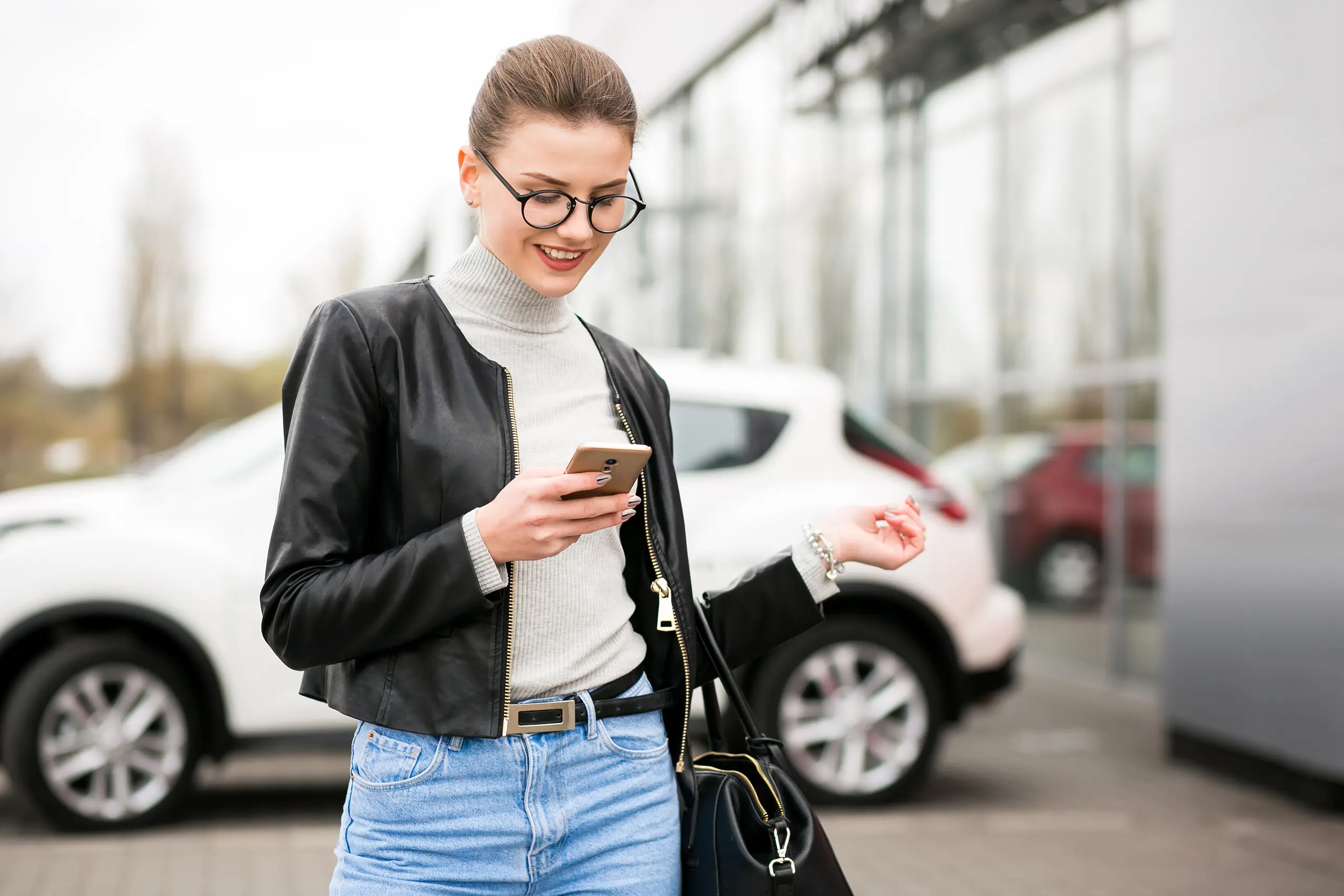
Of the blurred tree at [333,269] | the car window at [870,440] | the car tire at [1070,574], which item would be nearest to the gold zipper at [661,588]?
the car window at [870,440]

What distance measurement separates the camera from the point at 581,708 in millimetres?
1770

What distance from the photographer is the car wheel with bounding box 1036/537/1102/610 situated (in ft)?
35.6

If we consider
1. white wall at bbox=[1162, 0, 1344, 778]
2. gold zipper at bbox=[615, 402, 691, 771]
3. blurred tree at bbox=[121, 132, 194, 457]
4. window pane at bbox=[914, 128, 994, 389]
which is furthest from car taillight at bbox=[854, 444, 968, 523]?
blurred tree at bbox=[121, 132, 194, 457]

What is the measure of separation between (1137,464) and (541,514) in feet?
30.3

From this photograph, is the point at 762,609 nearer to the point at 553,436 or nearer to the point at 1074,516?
the point at 553,436

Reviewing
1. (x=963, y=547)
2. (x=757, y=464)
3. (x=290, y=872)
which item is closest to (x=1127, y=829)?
(x=963, y=547)

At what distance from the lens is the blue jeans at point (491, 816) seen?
171 cm

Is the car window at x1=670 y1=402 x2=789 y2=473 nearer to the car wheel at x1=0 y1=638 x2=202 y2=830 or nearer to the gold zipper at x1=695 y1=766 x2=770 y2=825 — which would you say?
the car wheel at x1=0 y1=638 x2=202 y2=830

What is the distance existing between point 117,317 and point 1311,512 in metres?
34.9

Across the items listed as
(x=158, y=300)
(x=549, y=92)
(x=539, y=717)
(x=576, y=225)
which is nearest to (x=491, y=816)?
(x=539, y=717)

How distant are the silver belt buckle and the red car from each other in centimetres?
877

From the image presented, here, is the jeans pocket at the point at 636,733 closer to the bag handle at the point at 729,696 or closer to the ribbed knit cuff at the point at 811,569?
the bag handle at the point at 729,696

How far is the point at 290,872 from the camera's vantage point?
17.3 ft

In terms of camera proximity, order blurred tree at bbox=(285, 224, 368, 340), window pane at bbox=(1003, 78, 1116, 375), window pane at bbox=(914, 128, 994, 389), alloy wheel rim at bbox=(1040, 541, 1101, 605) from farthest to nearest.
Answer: blurred tree at bbox=(285, 224, 368, 340)
window pane at bbox=(914, 128, 994, 389)
alloy wheel rim at bbox=(1040, 541, 1101, 605)
window pane at bbox=(1003, 78, 1116, 375)
